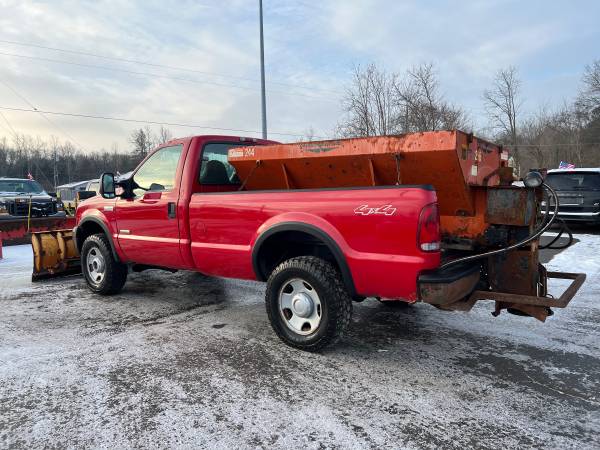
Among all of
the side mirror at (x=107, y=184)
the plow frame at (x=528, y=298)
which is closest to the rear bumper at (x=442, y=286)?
the plow frame at (x=528, y=298)

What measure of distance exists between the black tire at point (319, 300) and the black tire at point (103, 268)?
2.86 metres

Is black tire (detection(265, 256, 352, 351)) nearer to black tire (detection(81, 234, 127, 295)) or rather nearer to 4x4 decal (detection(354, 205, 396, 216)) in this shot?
4x4 decal (detection(354, 205, 396, 216))

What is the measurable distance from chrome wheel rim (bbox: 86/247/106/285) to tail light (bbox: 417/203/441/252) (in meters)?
4.49

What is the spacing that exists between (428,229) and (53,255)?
6.30 meters

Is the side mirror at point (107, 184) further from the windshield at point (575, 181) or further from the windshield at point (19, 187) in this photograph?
the windshield at point (19, 187)

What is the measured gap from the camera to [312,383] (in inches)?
131

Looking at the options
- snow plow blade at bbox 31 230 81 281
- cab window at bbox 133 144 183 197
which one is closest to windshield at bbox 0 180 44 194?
snow plow blade at bbox 31 230 81 281

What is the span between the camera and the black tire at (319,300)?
366cm

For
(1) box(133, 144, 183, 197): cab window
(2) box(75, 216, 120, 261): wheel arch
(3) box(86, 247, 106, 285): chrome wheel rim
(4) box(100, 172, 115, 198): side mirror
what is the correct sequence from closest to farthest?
(1) box(133, 144, 183, 197): cab window → (4) box(100, 172, 115, 198): side mirror → (2) box(75, 216, 120, 261): wheel arch → (3) box(86, 247, 106, 285): chrome wheel rim

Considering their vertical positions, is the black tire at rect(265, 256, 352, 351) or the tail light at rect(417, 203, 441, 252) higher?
the tail light at rect(417, 203, 441, 252)

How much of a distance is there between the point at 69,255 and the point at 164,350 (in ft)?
13.7

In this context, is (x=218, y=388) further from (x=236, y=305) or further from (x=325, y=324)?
(x=236, y=305)

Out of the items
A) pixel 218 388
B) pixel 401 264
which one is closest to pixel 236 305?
pixel 218 388

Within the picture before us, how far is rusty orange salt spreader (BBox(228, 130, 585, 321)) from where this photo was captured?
3.48m
